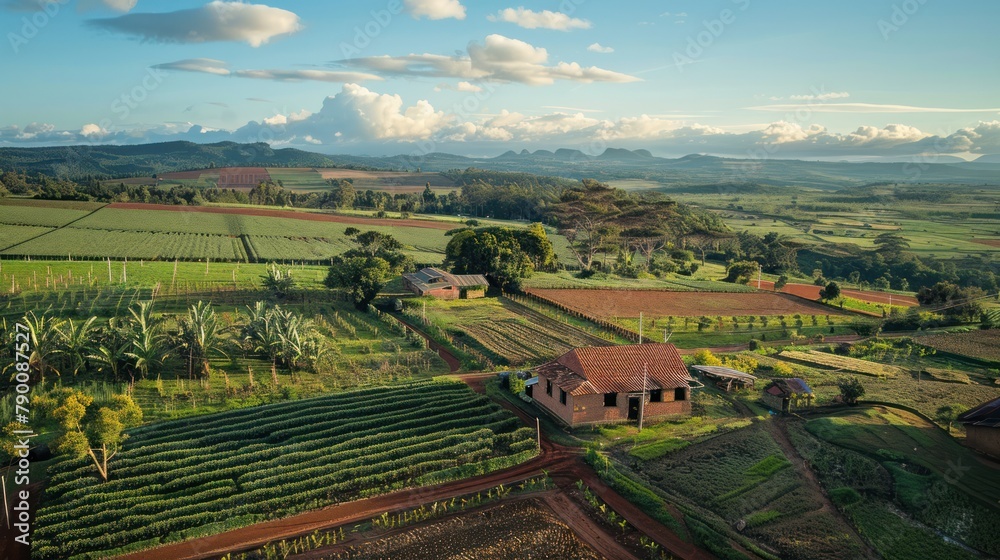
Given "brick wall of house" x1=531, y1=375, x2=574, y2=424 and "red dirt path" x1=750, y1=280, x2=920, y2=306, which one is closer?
"brick wall of house" x1=531, y1=375, x2=574, y2=424

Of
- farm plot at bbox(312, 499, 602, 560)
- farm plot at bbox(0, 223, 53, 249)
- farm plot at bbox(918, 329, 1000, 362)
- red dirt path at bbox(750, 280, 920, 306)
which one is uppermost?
farm plot at bbox(0, 223, 53, 249)

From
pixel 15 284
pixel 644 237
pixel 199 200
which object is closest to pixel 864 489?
pixel 15 284

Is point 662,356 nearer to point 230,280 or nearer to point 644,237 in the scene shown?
point 230,280

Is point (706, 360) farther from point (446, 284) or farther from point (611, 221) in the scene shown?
point (611, 221)

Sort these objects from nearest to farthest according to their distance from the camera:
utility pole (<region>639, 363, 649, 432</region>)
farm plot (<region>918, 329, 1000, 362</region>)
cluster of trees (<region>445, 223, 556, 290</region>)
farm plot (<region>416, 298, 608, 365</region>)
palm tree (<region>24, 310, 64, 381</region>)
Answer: utility pole (<region>639, 363, 649, 432</region>) → palm tree (<region>24, 310, 64, 381</region>) → farm plot (<region>416, 298, 608, 365</region>) → farm plot (<region>918, 329, 1000, 362</region>) → cluster of trees (<region>445, 223, 556, 290</region>)

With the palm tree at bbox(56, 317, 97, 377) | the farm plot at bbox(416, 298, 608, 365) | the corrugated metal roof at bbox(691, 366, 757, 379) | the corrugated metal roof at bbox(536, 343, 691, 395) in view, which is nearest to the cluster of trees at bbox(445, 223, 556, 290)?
the farm plot at bbox(416, 298, 608, 365)

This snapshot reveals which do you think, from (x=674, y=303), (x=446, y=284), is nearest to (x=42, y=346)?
(x=446, y=284)

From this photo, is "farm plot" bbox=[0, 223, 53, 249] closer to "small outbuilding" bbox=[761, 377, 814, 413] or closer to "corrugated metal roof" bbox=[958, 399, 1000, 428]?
"small outbuilding" bbox=[761, 377, 814, 413]
